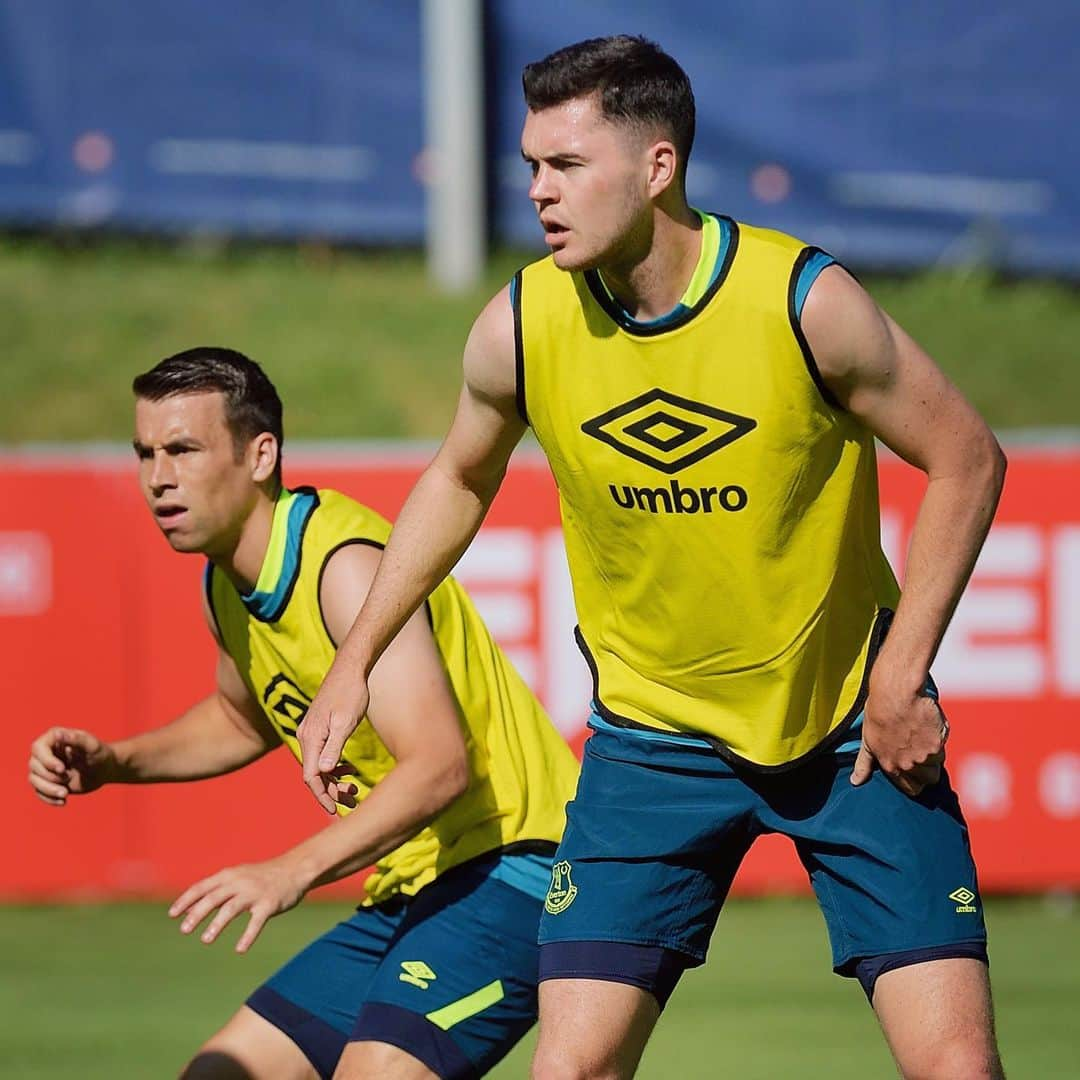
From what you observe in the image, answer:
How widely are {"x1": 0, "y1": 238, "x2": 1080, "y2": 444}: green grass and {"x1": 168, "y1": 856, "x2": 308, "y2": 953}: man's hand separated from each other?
312 inches

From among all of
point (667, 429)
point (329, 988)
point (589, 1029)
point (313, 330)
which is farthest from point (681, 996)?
point (313, 330)

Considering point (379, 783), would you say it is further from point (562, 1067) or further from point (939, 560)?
point (939, 560)

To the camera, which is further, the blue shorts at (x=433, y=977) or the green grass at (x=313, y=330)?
the green grass at (x=313, y=330)

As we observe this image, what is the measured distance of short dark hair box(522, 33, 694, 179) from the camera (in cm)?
360

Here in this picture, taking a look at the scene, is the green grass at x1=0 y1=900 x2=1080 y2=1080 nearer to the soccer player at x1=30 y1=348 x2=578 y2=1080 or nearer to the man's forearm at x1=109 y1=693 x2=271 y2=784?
the man's forearm at x1=109 y1=693 x2=271 y2=784

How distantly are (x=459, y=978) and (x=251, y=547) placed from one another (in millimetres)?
1009

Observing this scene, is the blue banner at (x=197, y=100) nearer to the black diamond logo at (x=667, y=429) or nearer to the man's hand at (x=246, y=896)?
the black diamond logo at (x=667, y=429)

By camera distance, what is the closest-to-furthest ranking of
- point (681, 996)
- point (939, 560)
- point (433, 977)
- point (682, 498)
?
point (939, 560), point (682, 498), point (433, 977), point (681, 996)

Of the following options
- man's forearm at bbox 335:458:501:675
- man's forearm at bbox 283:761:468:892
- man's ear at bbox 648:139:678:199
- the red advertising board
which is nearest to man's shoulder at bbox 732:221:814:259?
man's ear at bbox 648:139:678:199

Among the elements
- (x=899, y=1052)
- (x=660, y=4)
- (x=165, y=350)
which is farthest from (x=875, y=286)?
(x=899, y=1052)

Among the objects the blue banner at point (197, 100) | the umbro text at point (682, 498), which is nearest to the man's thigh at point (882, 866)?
the umbro text at point (682, 498)

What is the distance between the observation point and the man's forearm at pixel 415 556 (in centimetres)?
382

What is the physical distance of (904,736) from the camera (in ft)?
12.0

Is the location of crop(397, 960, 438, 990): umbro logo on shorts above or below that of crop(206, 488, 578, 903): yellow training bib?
below
